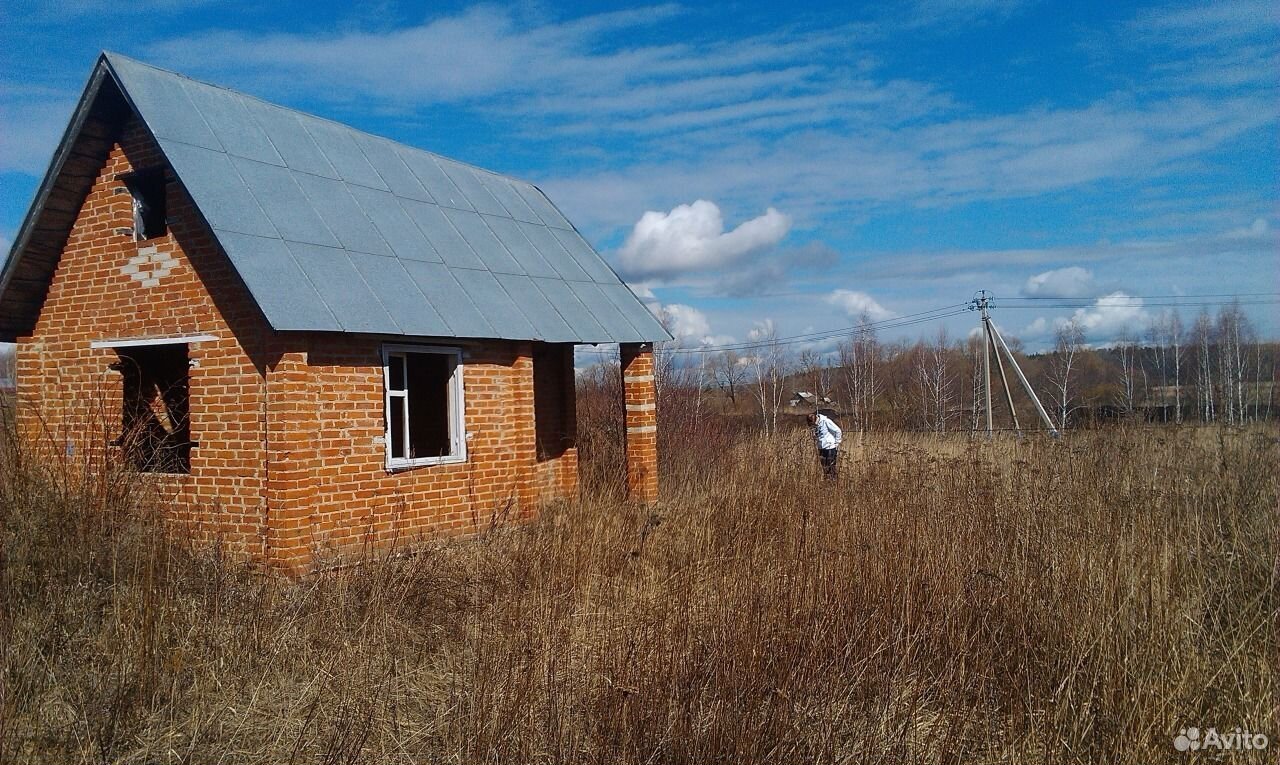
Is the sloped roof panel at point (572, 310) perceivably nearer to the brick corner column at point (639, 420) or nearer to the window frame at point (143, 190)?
the brick corner column at point (639, 420)

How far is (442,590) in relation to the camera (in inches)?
283

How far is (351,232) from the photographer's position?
10172mm

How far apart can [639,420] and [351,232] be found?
16.3ft

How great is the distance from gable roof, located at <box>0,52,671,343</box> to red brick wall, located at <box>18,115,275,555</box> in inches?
18.2

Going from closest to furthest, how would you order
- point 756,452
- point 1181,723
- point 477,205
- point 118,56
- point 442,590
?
point 1181,723 < point 442,590 < point 118,56 < point 477,205 < point 756,452

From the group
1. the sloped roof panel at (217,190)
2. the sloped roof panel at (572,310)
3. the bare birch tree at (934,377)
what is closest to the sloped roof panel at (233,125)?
the sloped roof panel at (217,190)

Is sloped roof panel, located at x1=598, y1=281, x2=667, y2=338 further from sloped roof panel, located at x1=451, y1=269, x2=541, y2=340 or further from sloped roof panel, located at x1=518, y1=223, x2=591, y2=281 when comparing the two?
sloped roof panel, located at x1=451, y1=269, x2=541, y2=340

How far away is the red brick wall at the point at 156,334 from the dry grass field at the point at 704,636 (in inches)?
54.1

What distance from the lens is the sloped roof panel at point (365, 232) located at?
349 inches

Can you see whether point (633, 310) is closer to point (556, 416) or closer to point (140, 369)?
point (556, 416)

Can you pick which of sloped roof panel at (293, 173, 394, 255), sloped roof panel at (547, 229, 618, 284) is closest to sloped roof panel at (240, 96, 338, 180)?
sloped roof panel at (293, 173, 394, 255)

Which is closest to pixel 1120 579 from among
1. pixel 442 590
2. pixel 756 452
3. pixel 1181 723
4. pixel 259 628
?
pixel 1181 723

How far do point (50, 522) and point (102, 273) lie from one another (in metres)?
4.35

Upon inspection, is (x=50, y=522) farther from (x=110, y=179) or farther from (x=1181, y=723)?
(x=1181, y=723)
